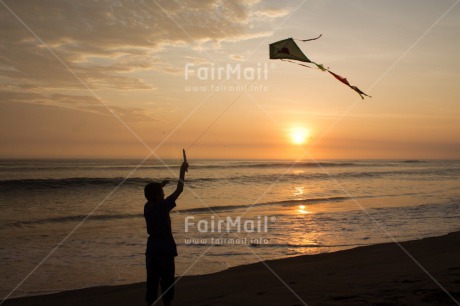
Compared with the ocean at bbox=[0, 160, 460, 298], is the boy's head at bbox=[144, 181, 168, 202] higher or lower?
higher

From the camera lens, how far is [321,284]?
6.67m

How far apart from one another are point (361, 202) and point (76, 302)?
1785 centimetres

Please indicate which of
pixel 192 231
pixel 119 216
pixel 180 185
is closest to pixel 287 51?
pixel 180 185

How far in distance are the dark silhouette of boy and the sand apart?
1416 millimetres

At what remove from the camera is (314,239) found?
12.0 m

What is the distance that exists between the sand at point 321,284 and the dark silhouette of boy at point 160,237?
1.42 meters

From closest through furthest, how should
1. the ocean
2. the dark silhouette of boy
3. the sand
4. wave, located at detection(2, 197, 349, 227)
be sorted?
the dark silhouette of boy, the sand, the ocean, wave, located at detection(2, 197, 349, 227)

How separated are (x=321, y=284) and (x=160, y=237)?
119 inches

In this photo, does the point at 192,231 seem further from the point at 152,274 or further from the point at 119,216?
the point at 152,274

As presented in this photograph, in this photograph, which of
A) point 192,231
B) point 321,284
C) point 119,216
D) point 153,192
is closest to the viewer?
point 153,192

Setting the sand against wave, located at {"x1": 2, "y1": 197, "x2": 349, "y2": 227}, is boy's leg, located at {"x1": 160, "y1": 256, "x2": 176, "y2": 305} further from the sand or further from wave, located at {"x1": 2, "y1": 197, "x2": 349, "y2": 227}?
wave, located at {"x1": 2, "y1": 197, "x2": 349, "y2": 227}

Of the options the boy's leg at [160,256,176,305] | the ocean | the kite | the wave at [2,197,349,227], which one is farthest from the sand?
the wave at [2,197,349,227]

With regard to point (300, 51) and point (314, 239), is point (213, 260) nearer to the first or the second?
point (314, 239)

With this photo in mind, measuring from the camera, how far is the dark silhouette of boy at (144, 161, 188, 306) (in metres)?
4.73
